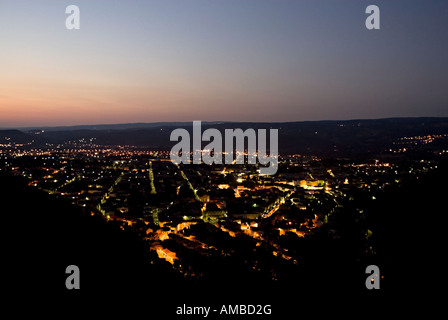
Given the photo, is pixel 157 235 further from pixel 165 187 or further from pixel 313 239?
pixel 165 187

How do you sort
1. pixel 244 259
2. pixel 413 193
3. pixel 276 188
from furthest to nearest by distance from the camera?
pixel 276 188
pixel 413 193
pixel 244 259

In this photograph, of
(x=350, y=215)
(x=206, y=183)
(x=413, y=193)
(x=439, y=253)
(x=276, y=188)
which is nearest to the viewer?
(x=439, y=253)

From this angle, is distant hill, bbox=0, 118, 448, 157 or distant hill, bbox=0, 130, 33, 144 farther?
distant hill, bbox=0, 130, 33, 144

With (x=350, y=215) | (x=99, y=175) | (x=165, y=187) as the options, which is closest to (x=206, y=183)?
(x=165, y=187)

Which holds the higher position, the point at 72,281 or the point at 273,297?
the point at 72,281

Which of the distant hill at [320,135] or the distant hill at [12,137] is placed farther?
the distant hill at [12,137]

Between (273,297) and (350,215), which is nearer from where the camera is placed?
(273,297)
